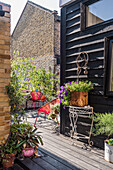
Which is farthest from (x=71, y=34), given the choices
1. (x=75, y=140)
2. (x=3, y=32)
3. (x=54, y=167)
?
(x=54, y=167)

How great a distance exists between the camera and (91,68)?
2994 millimetres

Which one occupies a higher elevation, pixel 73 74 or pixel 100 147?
pixel 73 74

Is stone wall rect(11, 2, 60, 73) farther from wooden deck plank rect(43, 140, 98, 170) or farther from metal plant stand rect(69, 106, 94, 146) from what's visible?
wooden deck plank rect(43, 140, 98, 170)

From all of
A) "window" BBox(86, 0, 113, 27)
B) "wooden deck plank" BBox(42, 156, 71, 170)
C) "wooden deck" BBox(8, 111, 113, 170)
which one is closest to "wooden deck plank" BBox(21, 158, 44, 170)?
"wooden deck" BBox(8, 111, 113, 170)

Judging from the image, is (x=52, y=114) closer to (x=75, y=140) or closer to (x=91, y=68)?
(x=75, y=140)

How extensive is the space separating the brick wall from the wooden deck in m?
0.56

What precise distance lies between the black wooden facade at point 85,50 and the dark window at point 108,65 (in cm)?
2

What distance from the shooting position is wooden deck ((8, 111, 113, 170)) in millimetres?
2232

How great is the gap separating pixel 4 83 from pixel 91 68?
154cm

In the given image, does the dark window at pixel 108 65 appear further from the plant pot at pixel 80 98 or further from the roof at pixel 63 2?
the roof at pixel 63 2

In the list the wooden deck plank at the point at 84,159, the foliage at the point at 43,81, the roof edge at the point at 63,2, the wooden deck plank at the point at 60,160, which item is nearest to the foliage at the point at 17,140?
the wooden deck plank at the point at 60,160

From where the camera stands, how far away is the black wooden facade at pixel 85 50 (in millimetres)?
2773

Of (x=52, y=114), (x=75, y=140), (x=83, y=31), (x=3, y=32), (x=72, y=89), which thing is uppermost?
(x=83, y=31)

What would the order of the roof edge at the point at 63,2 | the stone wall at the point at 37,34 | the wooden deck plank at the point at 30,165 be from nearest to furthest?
the wooden deck plank at the point at 30,165, the roof edge at the point at 63,2, the stone wall at the point at 37,34
